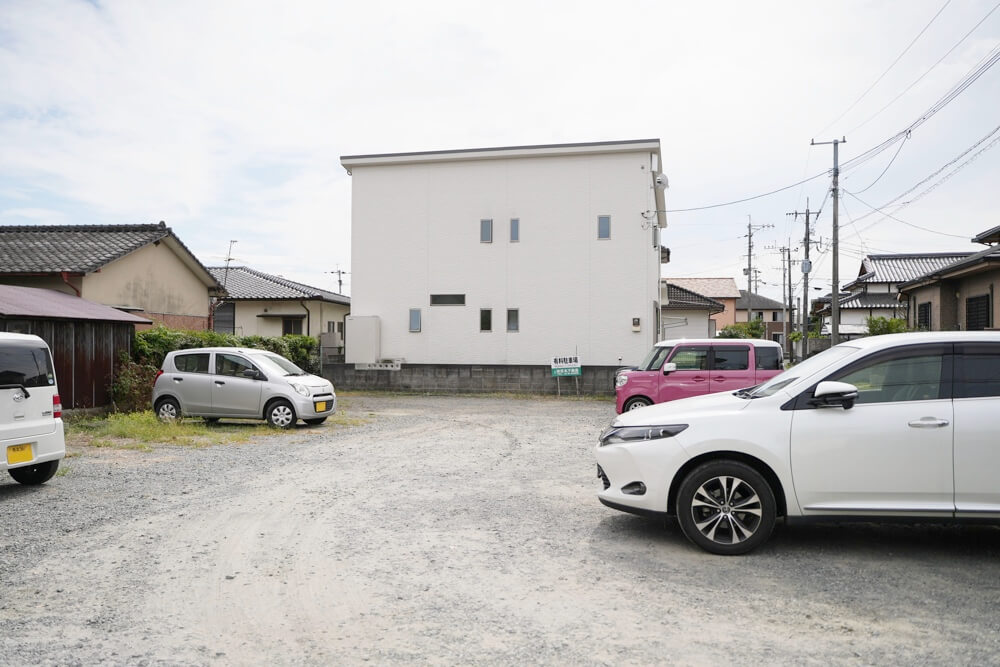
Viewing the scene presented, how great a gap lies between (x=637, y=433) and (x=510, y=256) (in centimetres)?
1731

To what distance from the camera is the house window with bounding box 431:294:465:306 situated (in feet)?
73.5

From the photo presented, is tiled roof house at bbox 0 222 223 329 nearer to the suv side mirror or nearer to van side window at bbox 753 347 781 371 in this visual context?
van side window at bbox 753 347 781 371

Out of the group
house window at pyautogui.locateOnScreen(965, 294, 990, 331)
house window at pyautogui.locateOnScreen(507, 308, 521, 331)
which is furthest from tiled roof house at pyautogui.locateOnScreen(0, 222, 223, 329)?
house window at pyautogui.locateOnScreen(965, 294, 990, 331)

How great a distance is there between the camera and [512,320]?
22125 millimetres

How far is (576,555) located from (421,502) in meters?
2.04

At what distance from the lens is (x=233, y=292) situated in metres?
29.0

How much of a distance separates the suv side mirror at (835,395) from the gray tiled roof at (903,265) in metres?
34.4

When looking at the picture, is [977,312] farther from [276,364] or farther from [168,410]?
[168,410]

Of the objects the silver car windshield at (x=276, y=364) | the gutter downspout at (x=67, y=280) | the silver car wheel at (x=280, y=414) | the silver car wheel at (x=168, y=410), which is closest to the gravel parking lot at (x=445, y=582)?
the silver car wheel at (x=280, y=414)

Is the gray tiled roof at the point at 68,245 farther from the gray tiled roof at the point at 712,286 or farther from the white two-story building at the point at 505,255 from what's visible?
the gray tiled roof at the point at 712,286

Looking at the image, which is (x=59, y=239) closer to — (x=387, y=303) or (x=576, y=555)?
(x=387, y=303)

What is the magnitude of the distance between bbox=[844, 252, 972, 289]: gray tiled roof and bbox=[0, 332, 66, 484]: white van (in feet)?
120

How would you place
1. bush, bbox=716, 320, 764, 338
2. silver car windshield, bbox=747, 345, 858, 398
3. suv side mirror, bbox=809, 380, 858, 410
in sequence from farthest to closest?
bush, bbox=716, 320, 764, 338 < silver car windshield, bbox=747, 345, 858, 398 < suv side mirror, bbox=809, 380, 858, 410

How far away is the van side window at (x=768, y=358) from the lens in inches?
469
